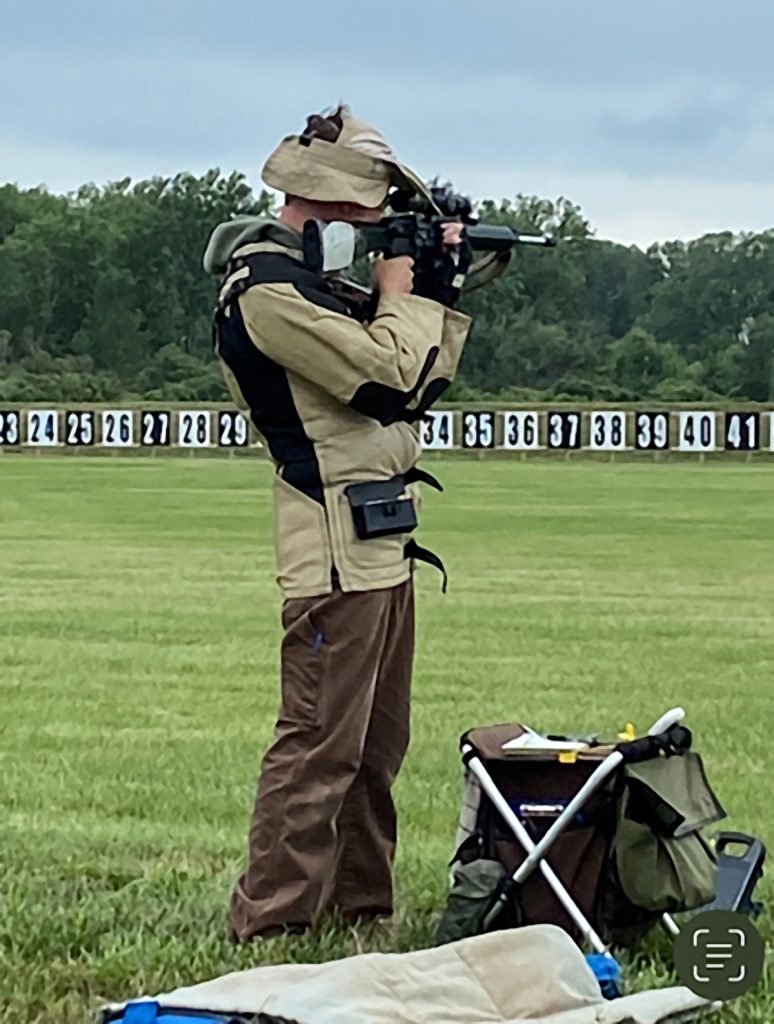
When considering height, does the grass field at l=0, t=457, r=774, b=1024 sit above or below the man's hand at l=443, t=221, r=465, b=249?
below

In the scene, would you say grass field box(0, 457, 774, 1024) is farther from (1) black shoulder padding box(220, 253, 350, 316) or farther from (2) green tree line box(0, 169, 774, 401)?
(2) green tree line box(0, 169, 774, 401)

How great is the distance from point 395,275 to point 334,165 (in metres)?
0.30

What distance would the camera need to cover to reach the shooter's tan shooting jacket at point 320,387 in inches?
174

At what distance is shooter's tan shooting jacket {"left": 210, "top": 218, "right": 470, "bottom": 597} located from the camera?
4.42m

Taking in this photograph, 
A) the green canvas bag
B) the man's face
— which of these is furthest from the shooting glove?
the green canvas bag

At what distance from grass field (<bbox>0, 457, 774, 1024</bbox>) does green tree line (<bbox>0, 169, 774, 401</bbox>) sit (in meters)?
46.0

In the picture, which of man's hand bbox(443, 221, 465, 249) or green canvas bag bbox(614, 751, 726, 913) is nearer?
green canvas bag bbox(614, 751, 726, 913)

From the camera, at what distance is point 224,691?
31.8 ft

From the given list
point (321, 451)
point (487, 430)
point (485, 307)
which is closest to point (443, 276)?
point (321, 451)

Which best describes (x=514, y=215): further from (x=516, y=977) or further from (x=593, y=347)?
(x=516, y=977)

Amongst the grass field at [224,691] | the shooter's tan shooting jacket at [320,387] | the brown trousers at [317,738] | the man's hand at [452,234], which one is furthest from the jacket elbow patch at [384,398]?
the grass field at [224,691]

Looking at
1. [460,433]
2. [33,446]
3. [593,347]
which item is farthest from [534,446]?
[593,347]

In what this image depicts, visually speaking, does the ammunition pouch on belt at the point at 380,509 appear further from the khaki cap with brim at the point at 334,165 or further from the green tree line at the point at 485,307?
the green tree line at the point at 485,307

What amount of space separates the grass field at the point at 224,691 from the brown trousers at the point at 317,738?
0.13 meters
